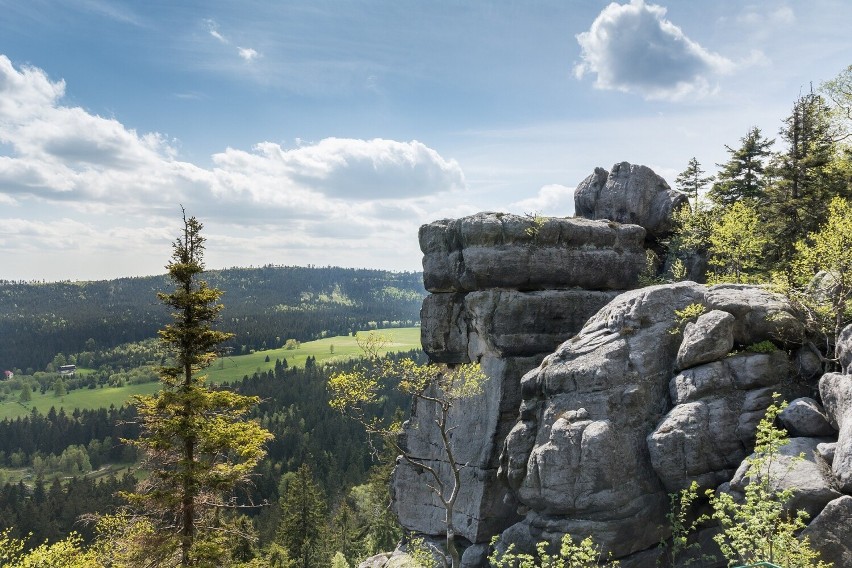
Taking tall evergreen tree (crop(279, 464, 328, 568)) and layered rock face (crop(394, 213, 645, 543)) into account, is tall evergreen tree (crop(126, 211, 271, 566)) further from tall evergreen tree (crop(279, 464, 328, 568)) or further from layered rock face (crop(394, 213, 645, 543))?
tall evergreen tree (crop(279, 464, 328, 568))

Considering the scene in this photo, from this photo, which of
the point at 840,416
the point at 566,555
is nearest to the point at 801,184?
Result: the point at 840,416

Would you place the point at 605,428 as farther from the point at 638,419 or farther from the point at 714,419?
the point at 714,419

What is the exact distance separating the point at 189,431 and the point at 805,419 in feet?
85.6

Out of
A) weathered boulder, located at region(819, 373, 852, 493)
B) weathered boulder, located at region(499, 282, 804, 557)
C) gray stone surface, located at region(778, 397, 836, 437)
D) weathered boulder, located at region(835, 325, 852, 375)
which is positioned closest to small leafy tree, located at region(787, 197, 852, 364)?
weathered boulder, located at region(835, 325, 852, 375)

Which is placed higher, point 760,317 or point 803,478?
point 760,317

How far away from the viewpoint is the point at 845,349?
2106 centimetres

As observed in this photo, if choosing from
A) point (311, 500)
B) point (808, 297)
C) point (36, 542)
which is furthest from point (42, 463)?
point (808, 297)

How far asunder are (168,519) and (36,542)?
92.6 m

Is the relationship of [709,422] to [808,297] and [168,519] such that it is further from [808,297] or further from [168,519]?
[168,519]

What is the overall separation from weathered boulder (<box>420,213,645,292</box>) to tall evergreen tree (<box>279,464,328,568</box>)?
4349 cm

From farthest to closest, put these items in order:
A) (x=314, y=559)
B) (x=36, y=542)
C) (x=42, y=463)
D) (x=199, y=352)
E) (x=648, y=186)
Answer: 1. (x=42, y=463)
2. (x=36, y=542)
3. (x=314, y=559)
4. (x=648, y=186)
5. (x=199, y=352)

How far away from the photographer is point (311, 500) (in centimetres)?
6881

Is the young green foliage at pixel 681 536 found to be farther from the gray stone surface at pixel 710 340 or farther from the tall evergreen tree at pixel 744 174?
the tall evergreen tree at pixel 744 174

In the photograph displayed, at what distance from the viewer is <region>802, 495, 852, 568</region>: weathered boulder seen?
17.3 m
